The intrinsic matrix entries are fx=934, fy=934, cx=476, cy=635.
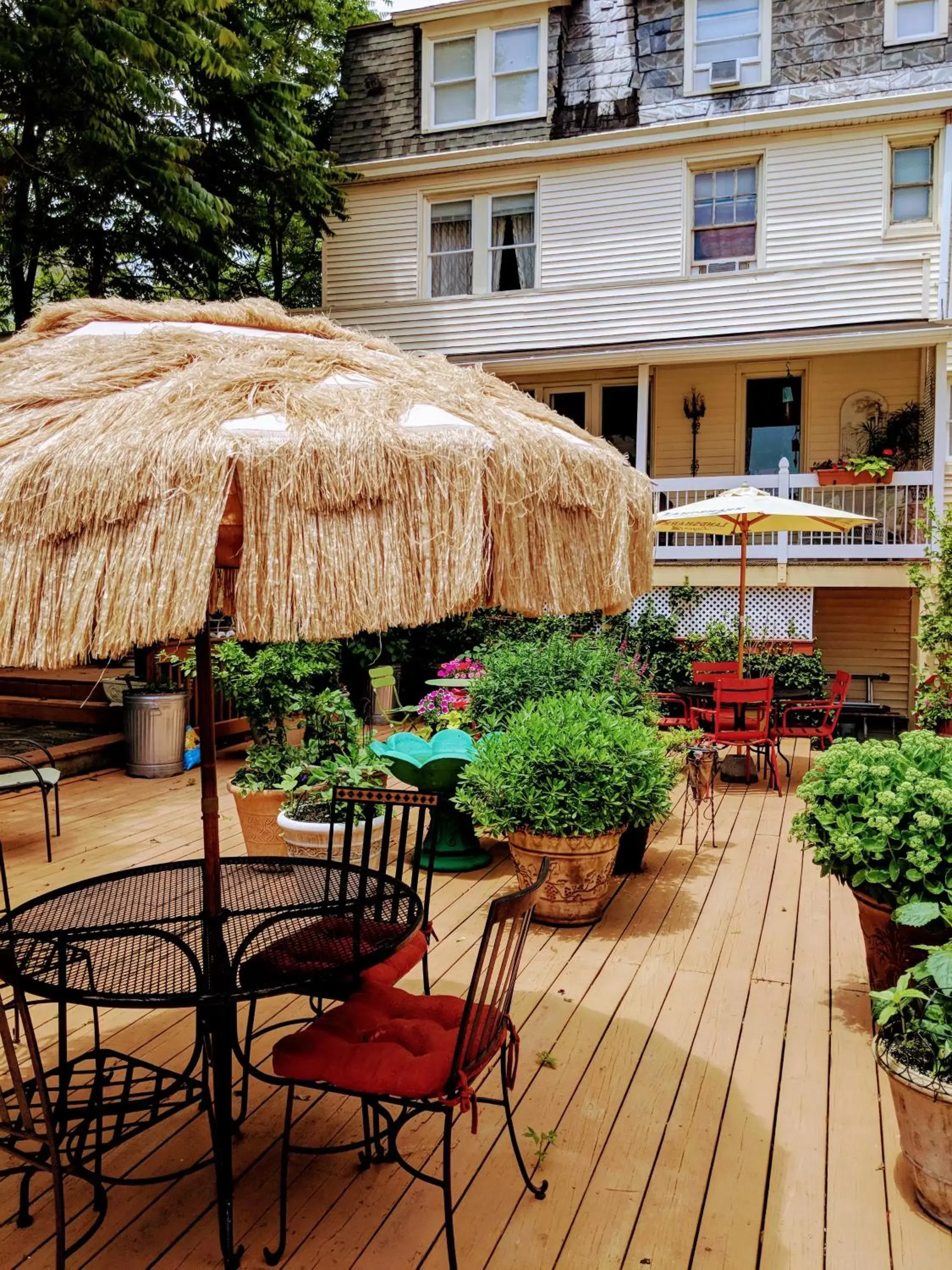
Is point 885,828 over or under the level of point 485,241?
under

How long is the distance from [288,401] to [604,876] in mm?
3556

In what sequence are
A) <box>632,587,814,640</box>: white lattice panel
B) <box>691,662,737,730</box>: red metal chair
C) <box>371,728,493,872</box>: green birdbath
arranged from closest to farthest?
<box>371,728,493,872</box>: green birdbath < <box>691,662,737,730</box>: red metal chair < <box>632,587,814,640</box>: white lattice panel

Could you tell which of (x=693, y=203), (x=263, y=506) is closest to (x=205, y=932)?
(x=263, y=506)

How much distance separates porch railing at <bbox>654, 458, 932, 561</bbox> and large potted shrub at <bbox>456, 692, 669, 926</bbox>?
24.8 ft

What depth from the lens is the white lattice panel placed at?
12.9 m

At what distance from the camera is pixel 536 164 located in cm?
1470

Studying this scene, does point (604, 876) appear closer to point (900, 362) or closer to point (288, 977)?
point (288, 977)

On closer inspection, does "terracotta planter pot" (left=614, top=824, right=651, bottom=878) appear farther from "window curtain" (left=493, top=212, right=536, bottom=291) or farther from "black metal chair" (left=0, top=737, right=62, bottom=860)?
"window curtain" (left=493, top=212, right=536, bottom=291)

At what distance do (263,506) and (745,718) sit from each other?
25.1 ft

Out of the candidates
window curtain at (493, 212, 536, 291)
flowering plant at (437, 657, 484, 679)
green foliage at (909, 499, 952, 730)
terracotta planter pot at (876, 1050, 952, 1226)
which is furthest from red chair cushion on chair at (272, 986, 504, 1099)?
window curtain at (493, 212, 536, 291)

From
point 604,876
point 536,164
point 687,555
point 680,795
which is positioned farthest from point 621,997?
point 536,164

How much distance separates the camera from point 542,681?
708cm

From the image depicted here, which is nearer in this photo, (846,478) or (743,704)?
(743,704)

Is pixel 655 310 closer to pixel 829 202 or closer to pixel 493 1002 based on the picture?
pixel 829 202
